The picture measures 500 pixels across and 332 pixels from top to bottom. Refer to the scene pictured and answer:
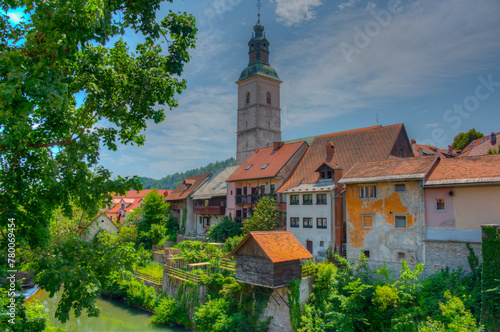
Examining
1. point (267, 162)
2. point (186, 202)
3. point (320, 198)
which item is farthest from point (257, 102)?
point (320, 198)

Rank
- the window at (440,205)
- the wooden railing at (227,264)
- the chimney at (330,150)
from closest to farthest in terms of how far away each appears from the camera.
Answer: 1. the window at (440,205)
2. the wooden railing at (227,264)
3. the chimney at (330,150)

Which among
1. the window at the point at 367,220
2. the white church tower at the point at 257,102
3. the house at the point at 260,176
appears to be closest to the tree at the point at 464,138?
the white church tower at the point at 257,102

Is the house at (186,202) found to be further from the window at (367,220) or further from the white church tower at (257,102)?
the window at (367,220)

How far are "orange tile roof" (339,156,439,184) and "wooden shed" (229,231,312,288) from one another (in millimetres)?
6213

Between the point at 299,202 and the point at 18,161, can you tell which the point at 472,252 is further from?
the point at 18,161

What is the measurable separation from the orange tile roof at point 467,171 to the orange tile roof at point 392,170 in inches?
25.2

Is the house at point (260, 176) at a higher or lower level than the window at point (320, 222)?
higher

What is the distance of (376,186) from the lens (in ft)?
82.6

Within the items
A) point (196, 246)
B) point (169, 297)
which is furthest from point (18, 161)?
point (196, 246)

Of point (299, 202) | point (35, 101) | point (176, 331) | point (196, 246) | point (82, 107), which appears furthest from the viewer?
point (196, 246)

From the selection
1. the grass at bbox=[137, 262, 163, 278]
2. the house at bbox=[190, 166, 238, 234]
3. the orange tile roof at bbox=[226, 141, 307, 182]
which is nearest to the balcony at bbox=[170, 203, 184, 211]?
the house at bbox=[190, 166, 238, 234]

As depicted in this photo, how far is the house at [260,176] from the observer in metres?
36.3

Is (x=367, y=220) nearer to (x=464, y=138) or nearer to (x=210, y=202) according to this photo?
(x=210, y=202)

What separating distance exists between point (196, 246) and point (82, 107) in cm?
2738
